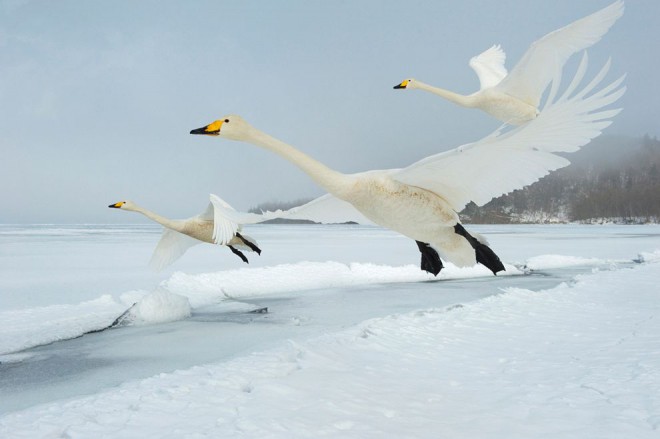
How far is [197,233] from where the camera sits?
7078 mm

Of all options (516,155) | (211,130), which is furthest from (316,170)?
(516,155)

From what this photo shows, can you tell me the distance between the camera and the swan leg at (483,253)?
3.39m

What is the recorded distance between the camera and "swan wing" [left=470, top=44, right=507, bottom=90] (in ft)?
27.7

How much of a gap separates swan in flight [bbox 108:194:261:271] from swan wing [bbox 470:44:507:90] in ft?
13.4

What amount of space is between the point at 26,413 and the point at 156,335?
15.3ft

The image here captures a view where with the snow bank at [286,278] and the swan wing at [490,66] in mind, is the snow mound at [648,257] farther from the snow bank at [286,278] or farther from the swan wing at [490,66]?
the swan wing at [490,66]

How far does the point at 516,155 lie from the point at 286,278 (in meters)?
14.7

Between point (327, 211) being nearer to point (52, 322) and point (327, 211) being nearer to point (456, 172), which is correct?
point (456, 172)

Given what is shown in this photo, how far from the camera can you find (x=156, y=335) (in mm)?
9977

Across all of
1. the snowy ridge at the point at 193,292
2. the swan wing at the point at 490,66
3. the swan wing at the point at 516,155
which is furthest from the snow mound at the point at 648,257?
the swan wing at the point at 516,155

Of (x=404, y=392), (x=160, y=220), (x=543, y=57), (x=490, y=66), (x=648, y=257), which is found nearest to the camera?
(x=543, y=57)

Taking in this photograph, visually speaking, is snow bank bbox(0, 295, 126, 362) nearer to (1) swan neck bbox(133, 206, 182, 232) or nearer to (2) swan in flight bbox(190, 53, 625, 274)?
(1) swan neck bbox(133, 206, 182, 232)

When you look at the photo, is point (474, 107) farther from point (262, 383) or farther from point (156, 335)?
point (156, 335)

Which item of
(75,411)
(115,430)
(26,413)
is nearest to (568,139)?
(115,430)
